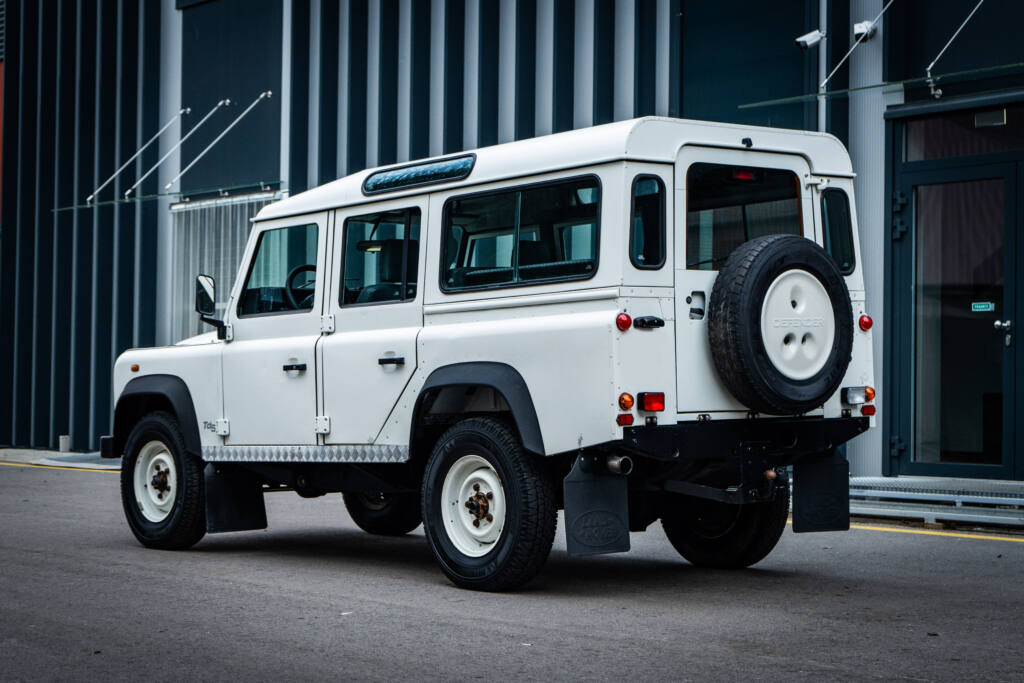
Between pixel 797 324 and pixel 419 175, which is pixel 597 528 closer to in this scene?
pixel 797 324

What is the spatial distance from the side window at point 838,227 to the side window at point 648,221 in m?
1.28

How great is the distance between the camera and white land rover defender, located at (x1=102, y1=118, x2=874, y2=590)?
742cm

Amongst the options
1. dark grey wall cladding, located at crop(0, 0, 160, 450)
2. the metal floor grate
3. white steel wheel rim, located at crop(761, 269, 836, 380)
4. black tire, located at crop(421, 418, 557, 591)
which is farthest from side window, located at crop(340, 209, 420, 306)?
dark grey wall cladding, located at crop(0, 0, 160, 450)

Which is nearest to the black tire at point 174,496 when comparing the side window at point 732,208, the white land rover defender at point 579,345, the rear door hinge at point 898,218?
the white land rover defender at point 579,345

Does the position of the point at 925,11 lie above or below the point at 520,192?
above

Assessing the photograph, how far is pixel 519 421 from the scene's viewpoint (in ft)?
25.0

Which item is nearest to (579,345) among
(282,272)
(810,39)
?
(282,272)

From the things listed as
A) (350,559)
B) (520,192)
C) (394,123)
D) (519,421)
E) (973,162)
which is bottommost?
(350,559)

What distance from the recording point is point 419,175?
342 inches

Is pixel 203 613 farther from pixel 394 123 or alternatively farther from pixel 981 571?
pixel 394 123

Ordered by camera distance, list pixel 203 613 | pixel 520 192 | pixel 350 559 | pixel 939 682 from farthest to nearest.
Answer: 1. pixel 350 559
2. pixel 520 192
3. pixel 203 613
4. pixel 939 682

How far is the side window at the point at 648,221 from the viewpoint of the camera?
7.48 metres

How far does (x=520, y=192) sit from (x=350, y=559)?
9.88 ft

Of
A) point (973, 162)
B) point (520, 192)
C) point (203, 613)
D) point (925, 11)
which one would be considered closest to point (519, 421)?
point (520, 192)
